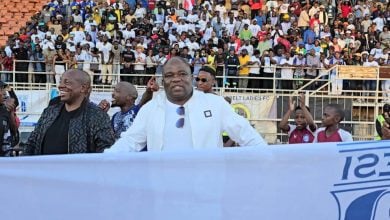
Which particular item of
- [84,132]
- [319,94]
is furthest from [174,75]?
[319,94]

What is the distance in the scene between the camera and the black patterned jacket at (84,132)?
4996 mm

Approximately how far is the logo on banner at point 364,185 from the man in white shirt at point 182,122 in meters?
0.62

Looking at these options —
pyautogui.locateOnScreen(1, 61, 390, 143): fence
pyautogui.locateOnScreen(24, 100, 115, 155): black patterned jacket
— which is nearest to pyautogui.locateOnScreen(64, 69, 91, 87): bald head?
A: pyautogui.locateOnScreen(24, 100, 115, 155): black patterned jacket

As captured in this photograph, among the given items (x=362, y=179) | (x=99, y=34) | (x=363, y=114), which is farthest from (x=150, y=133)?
(x=99, y=34)

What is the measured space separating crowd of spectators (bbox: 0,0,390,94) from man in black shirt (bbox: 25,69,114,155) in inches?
550

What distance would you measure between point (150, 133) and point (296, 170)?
99 centimetres

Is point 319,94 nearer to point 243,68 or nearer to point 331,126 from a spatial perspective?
point 243,68

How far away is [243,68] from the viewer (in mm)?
19797

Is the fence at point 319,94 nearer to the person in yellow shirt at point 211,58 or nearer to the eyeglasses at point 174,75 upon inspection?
the person in yellow shirt at point 211,58

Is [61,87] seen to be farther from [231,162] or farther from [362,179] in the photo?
[362,179]

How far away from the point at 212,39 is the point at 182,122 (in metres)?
17.2

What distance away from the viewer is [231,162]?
403 cm

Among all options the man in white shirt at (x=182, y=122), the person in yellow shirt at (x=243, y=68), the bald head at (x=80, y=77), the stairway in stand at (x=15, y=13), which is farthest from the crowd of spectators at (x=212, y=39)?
the man in white shirt at (x=182, y=122)

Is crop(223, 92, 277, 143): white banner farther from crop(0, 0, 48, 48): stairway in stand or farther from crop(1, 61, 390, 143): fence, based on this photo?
crop(0, 0, 48, 48): stairway in stand
